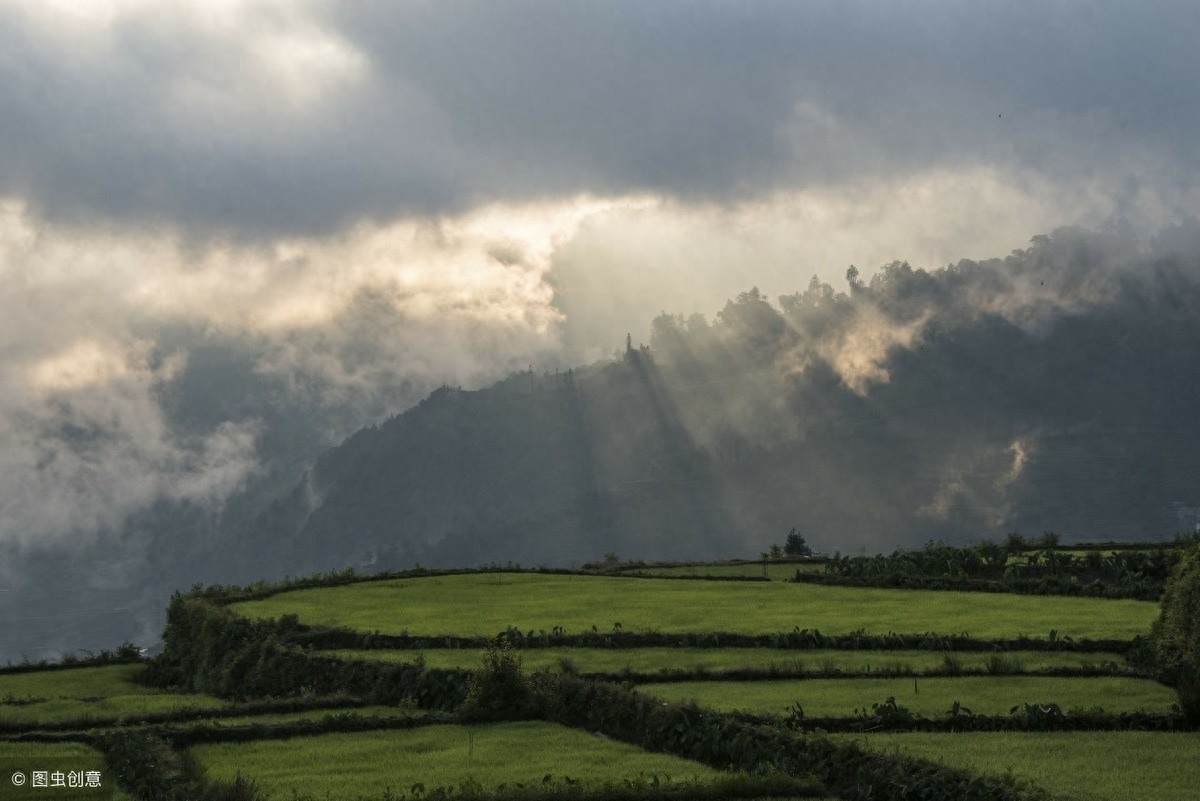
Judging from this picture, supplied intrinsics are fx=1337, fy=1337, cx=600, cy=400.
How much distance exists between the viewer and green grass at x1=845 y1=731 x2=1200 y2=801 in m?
22.9

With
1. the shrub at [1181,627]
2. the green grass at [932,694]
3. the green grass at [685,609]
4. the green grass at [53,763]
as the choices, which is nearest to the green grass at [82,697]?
the green grass at [53,763]

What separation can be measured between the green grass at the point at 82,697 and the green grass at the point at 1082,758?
21243 mm

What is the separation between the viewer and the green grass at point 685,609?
146ft

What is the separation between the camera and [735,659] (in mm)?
40469

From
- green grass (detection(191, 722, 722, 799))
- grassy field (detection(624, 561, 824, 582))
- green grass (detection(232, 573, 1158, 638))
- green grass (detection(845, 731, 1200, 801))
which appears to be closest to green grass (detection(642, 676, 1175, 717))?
green grass (detection(845, 731, 1200, 801))

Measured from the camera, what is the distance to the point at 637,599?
56.8m

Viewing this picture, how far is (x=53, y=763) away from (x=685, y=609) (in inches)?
1097

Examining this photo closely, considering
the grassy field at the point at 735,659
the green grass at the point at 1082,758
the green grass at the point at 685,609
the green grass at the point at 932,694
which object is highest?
the green grass at the point at 685,609

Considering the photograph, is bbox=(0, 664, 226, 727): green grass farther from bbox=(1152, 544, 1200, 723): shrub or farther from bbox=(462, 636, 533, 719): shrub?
bbox=(1152, 544, 1200, 723): shrub

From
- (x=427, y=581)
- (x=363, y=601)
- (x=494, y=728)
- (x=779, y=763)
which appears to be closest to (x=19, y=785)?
(x=494, y=728)

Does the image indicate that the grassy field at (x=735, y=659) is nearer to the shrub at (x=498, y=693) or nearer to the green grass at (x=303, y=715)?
the green grass at (x=303, y=715)

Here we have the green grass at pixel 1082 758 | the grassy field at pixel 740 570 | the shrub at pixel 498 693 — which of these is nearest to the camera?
the green grass at pixel 1082 758

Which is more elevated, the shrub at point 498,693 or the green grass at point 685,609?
the green grass at point 685,609

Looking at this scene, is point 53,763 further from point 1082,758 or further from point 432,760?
point 1082,758
